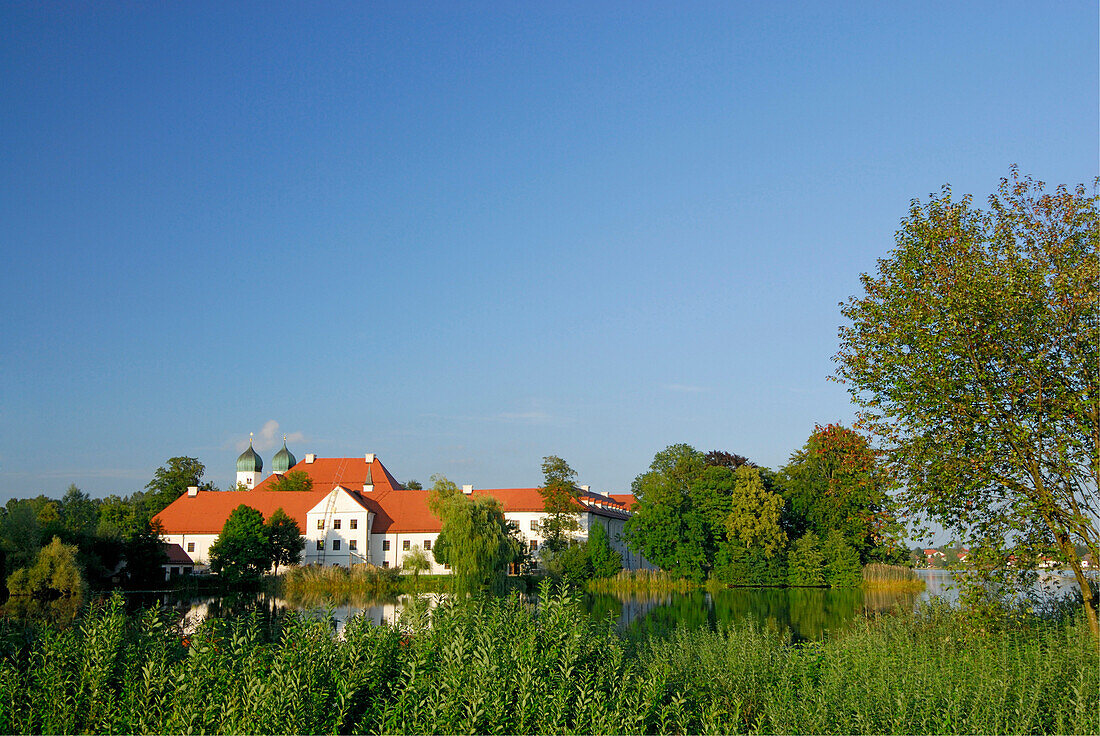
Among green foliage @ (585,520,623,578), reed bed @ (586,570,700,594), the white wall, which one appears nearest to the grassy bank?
reed bed @ (586,570,700,594)

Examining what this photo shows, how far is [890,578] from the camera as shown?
57094 mm

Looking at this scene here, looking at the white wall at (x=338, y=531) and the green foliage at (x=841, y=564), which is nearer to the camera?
the green foliage at (x=841, y=564)

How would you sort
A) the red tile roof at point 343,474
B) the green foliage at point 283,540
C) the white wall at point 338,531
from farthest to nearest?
the red tile roof at point 343,474 → the white wall at point 338,531 → the green foliage at point 283,540

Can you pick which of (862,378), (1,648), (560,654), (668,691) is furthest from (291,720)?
(862,378)

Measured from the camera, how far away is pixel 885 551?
A: 1332 cm

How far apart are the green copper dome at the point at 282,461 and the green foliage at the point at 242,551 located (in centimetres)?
5581

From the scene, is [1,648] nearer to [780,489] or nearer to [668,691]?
[668,691]

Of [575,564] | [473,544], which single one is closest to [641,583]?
[575,564]

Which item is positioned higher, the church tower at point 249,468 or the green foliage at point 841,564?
the church tower at point 249,468

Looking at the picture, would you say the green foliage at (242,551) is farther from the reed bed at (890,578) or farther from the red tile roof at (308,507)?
the reed bed at (890,578)

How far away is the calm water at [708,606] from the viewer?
99.8ft

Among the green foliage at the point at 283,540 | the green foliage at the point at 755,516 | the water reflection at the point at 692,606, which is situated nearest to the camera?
the water reflection at the point at 692,606

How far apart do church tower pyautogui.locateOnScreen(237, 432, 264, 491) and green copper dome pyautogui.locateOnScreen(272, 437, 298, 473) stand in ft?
7.14

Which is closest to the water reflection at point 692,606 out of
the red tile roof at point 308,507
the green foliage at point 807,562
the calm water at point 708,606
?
the calm water at point 708,606
